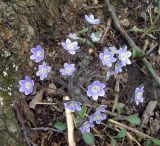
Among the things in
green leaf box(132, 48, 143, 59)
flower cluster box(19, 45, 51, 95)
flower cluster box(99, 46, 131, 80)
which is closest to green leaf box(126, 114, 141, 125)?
flower cluster box(99, 46, 131, 80)

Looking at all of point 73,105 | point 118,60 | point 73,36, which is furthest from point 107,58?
point 73,36

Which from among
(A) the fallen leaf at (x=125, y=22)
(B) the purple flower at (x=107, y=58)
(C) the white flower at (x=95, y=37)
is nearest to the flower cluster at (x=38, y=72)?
(B) the purple flower at (x=107, y=58)

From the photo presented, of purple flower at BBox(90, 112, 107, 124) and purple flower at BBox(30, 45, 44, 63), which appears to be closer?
purple flower at BBox(30, 45, 44, 63)

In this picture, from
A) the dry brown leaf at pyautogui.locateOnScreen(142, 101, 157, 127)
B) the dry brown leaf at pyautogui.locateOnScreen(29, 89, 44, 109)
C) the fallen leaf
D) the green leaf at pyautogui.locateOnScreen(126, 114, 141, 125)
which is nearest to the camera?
the dry brown leaf at pyautogui.locateOnScreen(29, 89, 44, 109)

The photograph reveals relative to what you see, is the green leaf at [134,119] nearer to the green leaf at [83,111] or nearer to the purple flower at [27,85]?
the green leaf at [83,111]

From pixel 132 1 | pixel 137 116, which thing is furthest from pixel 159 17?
pixel 137 116

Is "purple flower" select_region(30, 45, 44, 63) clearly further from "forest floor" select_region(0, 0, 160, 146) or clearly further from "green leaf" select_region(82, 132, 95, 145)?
"green leaf" select_region(82, 132, 95, 145)

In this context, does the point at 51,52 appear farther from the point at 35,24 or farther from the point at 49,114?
the point at 49,114
